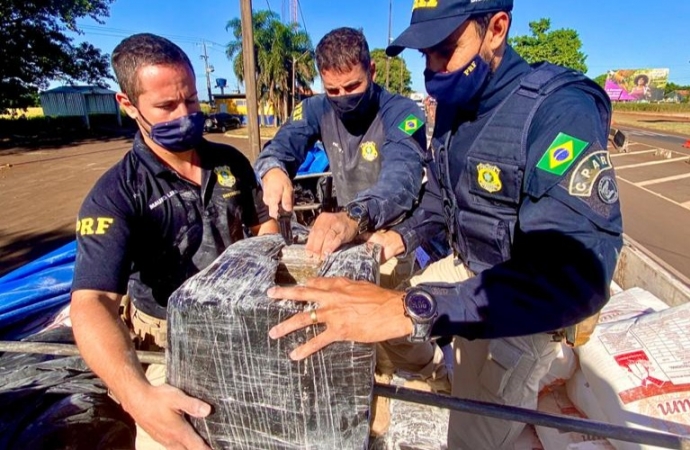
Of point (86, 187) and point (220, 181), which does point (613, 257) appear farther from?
point (86, 187)

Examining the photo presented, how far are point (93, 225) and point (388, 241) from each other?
3.94ft

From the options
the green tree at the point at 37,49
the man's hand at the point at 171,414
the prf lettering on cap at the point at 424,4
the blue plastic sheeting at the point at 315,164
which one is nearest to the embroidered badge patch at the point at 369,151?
the prf lettering on cap at the point at 424,4

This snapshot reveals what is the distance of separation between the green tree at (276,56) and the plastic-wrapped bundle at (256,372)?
26.3m

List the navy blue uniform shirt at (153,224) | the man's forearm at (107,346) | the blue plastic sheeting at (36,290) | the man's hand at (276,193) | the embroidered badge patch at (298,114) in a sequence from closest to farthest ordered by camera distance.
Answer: the man's forearm at (107,346) < the navy blue uniform shirt at (153,224) < the man's hand at (276,193) < the blue plastic sheeting at (36,290) < the embroidered badge patch at (298,114)

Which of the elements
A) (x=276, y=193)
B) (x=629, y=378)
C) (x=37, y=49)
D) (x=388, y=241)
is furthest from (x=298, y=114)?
(x=37, y=49)

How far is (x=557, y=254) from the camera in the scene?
3.48ft

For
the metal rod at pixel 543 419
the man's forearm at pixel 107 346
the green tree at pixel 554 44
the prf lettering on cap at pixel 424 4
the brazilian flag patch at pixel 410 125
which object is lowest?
the metal rod at pixel 543 419

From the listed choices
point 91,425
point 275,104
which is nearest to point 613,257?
point 91,425

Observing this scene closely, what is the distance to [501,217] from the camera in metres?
1.46

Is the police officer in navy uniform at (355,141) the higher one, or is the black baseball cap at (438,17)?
the black baseball cap at (438,17)

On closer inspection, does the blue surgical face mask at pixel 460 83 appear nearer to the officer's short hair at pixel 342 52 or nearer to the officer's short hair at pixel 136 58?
the officer's short hair at pixel 136 58

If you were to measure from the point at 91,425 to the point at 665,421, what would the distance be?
8.38ft

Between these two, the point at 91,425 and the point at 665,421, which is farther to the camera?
the point at 91,425

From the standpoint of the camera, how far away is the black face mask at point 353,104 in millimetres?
2680
